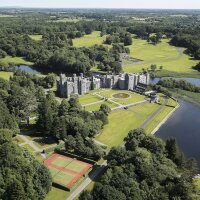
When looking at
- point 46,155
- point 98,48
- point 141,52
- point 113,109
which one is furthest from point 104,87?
point 141,52

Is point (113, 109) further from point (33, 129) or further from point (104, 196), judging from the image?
point (104, 196)

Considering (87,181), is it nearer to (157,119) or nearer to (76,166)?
(76,166)

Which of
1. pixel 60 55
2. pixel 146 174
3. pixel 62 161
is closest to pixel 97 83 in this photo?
pixel 60 55

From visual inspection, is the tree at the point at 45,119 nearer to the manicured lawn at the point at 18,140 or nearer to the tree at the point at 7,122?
the manicured lawn at the point at 18,140

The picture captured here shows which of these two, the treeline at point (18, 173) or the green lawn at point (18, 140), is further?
the green lawn at point (18, 140)

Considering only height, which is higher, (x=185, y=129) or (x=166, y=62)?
(x=185, y=129)

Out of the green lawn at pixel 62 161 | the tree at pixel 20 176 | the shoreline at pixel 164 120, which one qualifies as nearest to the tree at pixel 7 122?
the tree at pixel 20 176
